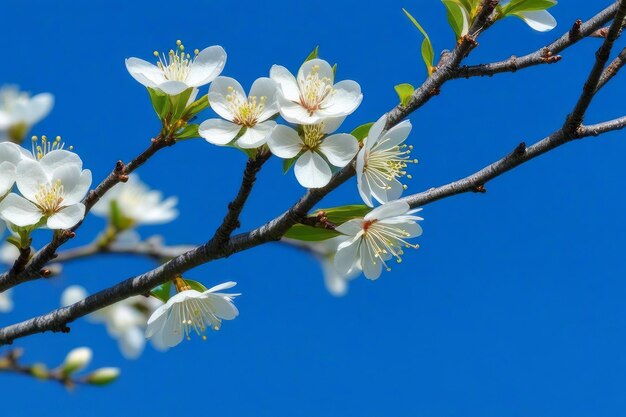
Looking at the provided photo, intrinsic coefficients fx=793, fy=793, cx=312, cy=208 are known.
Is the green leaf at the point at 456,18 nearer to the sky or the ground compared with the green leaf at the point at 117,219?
nearer to the ground

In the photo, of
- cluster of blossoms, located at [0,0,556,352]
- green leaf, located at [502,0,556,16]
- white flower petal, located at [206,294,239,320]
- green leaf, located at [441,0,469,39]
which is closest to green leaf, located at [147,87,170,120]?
cluster of blossoms, located at [0,0,556,352]

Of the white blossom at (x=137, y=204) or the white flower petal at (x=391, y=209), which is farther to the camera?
→ the white blossom at (x=137, y=204)

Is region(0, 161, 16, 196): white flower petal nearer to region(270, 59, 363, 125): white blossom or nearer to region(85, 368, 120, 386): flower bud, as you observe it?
region(270, 59, 363, 125): white blossom

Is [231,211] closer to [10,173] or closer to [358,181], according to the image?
[358,181]

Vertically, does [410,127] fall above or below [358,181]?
above

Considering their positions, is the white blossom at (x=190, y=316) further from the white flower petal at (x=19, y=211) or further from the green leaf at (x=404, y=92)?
the green leaf at (x=404, y=92)

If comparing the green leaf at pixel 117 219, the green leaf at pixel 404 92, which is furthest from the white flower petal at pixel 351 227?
the green leaf at pixel 117 219

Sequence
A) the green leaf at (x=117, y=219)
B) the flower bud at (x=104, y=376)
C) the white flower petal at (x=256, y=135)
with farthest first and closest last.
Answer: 1. the flower bud at (x=104, y=376)
2. the green leaf at (x=117, y=219)
3. the white flower petal at (x=256, y=135)

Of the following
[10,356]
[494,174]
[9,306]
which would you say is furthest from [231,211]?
[9,306]
